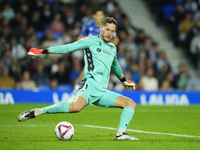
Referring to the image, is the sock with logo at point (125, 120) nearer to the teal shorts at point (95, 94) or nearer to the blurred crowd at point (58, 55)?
the teal shorts at point (95, 94)

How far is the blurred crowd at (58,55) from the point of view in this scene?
1471 cm

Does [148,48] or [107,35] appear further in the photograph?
[148,48]

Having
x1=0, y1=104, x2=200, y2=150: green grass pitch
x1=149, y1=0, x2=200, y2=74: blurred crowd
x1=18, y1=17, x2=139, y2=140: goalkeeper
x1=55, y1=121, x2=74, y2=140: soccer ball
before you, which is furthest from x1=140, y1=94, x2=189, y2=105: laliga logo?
x1=55, y1=121, x2=74, y2=140: soccer ball

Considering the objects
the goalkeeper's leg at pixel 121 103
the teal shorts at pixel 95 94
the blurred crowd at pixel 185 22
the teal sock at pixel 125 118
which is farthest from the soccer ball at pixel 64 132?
the blurred crowd at pixel 185 22

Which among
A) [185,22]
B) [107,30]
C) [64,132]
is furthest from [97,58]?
[185,22]

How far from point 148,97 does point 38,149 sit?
9.80m

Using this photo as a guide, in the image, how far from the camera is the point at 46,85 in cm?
1479

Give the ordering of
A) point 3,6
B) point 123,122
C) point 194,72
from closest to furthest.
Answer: point 123,122 → point 3,6 → point 194,72

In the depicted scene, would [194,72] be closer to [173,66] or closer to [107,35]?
[173,66]

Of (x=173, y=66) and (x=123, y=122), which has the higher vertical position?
(x=173, y=66)

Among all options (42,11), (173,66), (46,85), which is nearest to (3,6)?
(42,11)

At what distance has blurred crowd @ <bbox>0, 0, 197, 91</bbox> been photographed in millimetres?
14711

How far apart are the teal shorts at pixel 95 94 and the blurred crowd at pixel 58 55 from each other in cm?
838

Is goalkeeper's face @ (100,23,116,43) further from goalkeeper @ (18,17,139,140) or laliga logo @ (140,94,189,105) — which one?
laliga logo @ (140,94,189,105)
